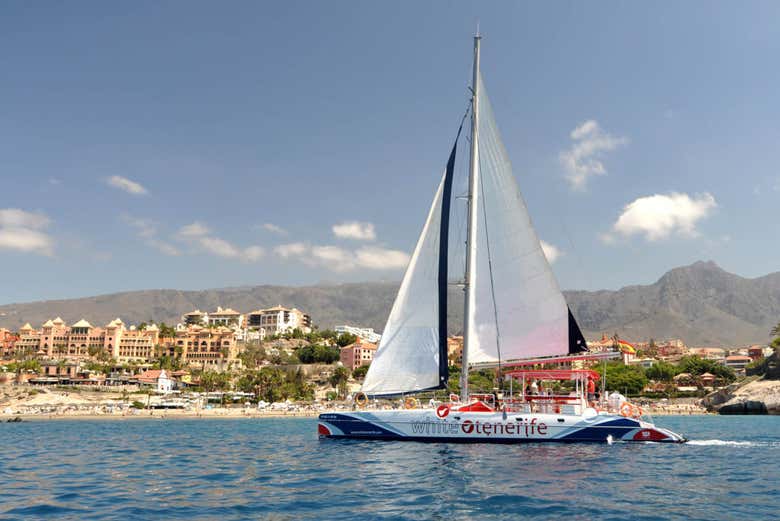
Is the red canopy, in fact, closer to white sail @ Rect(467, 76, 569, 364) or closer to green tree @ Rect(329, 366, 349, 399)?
white sail @ Rect(467, 76, 569, 364)

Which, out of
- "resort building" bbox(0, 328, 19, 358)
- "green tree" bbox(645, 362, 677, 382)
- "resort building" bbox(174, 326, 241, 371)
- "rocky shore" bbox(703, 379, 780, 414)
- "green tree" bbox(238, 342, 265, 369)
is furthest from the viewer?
"resort building" bbox(0, 328, 19, 358)

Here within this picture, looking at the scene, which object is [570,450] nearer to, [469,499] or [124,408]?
[469,499]

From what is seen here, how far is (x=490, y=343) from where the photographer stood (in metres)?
28.9

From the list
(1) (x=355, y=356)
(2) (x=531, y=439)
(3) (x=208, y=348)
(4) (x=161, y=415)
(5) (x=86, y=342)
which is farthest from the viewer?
(5) (x=86, y=342)

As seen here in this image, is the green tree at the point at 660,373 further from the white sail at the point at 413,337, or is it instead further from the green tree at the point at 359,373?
the white sail at the point at 413,337

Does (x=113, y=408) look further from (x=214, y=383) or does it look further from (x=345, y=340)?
(x=345, y=340)

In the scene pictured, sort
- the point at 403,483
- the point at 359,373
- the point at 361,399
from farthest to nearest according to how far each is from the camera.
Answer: the point at 359,373 < the point at 361,399 < the point at 403,483

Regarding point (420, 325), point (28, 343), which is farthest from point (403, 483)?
point (28, 343)

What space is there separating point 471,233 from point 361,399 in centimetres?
994

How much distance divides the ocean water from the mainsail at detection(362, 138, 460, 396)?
2.99 m

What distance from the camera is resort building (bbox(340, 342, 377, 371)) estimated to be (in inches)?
6368

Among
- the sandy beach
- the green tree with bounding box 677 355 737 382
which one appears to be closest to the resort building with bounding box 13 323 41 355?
→ the sandy beach

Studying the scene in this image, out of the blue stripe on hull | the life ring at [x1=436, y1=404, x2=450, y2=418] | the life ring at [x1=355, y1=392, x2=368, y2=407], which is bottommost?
the blue stripe on hull

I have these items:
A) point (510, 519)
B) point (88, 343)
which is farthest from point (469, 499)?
point (88, 343)
